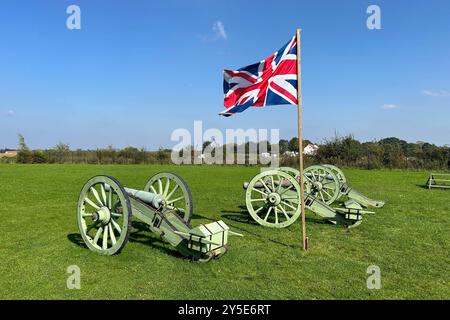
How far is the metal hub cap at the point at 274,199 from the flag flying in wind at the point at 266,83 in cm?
237

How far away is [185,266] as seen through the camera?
505 centimetres

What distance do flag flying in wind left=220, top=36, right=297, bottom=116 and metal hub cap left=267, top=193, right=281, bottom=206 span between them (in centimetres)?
237

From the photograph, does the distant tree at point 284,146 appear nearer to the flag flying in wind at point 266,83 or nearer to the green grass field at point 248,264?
the green grass field at point 248,264

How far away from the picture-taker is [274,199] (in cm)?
760

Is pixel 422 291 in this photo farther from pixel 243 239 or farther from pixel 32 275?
pixel 32 275

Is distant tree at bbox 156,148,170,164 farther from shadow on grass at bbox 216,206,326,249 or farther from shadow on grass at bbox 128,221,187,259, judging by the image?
shadow on grass at bbox 128,221,187,259

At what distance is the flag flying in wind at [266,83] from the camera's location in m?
5.75

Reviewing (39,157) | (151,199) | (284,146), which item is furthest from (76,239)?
(39,157)

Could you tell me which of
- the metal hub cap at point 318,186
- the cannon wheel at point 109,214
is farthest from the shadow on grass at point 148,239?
the metal hub cap at point 318,186

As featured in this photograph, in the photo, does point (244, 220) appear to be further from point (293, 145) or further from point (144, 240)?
point (293, 145)

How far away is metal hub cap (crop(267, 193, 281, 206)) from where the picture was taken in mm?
7562

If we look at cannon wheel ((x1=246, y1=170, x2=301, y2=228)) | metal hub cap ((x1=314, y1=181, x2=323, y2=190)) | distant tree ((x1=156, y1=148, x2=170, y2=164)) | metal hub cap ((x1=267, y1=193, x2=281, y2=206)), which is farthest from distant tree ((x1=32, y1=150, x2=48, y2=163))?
metal hub cap ((x1=267, y1=193, x2=281, y2=206))

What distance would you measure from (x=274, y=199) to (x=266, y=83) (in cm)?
280
